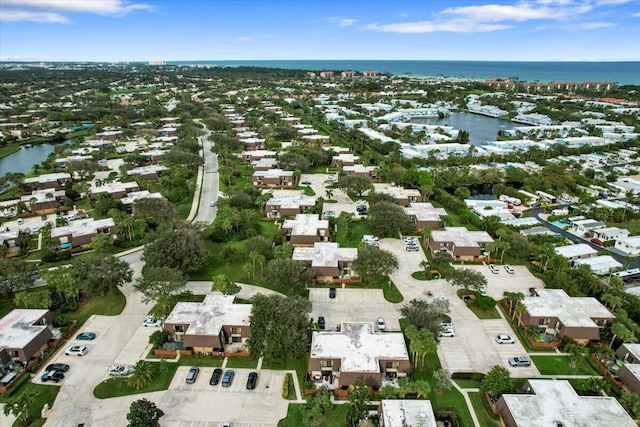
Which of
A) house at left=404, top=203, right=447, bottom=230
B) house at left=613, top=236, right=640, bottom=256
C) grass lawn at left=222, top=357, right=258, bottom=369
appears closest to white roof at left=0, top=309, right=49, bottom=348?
grass lawn at left=222, top=357, right=258, bottom=369

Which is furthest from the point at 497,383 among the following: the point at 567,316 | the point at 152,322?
the point at 152,322

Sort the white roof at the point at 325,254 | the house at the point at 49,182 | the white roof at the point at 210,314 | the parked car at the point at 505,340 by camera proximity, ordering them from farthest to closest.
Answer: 1. the house at the point at 49,182
2. the white roof at the point at 325,254
3. the parked car at the point at 505,340
4. the white roof at the point at 210,314

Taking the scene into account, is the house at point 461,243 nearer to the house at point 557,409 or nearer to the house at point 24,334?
the house at point 557,409

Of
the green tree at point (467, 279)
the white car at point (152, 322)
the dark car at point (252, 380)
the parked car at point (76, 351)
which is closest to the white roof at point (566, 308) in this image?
the green tree at point (467, 279)

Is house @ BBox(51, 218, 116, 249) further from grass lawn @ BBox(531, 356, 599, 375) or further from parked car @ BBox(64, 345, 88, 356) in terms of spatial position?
grass lawn @ BBox(531, 356, 599, 375)

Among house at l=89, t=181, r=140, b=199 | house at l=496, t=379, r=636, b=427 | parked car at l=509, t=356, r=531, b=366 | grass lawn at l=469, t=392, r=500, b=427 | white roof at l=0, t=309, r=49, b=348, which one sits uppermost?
house at l=89, t=181, r=140, b=199

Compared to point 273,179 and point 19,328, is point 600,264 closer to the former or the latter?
point 273,179
